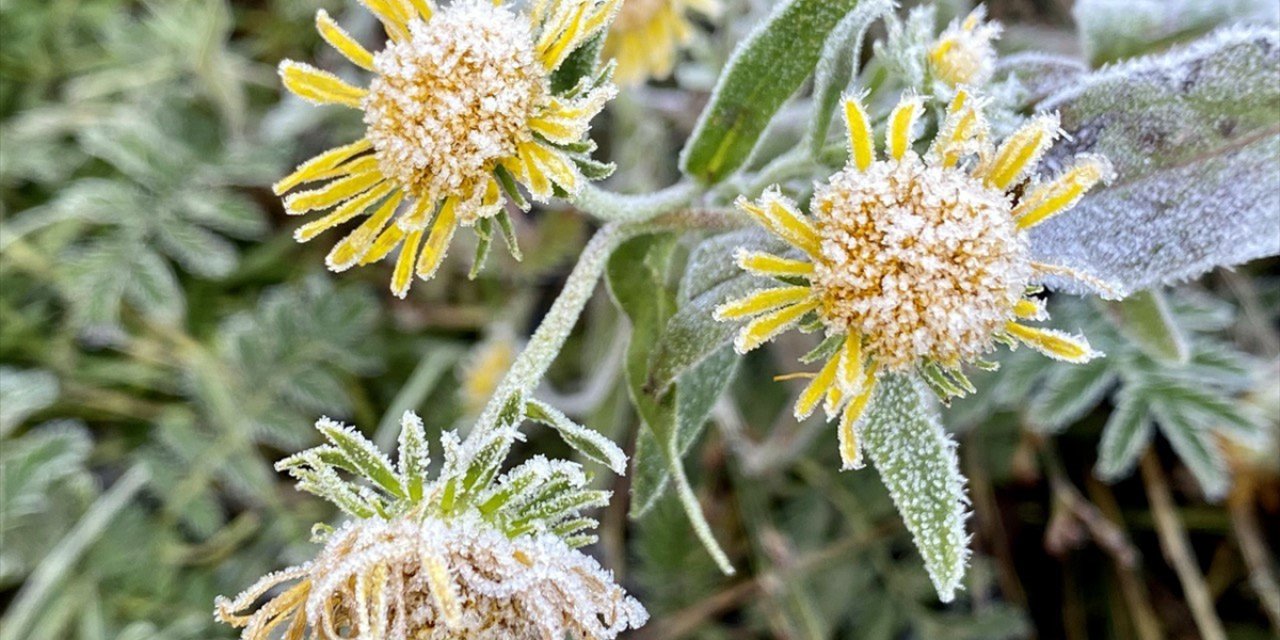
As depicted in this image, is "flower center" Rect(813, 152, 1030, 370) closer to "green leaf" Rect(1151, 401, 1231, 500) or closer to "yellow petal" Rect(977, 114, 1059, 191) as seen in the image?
"yellow petal" Rect(977, 114, 1059, 191)

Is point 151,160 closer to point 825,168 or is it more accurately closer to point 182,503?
point 182,503

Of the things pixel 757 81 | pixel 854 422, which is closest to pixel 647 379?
pixel 854 422

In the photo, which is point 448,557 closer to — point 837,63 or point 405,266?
point 405,266

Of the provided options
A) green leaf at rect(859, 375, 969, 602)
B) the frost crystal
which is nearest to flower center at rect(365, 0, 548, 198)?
the frost crystal

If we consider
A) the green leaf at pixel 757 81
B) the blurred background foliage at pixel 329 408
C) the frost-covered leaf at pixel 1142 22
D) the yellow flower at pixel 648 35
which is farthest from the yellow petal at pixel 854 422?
the yellow flower at pixel 648 35

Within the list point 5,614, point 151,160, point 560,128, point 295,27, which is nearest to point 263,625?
point 560,128
